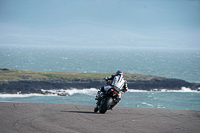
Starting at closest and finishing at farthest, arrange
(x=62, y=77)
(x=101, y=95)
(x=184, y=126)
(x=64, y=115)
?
(x=184, y=126)
(x=64, y=115)
(x=101, y=95)
(x=62, y=77)

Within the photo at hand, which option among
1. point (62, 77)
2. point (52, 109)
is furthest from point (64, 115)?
point (62, 77)

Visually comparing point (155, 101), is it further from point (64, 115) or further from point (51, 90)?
point (64, 115)

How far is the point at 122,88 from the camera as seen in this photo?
1394 centimetres

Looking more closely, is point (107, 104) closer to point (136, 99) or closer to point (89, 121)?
point (89, 121)

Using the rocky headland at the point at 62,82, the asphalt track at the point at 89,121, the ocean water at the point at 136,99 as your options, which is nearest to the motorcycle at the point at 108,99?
the asphalt track at the point at 89,121

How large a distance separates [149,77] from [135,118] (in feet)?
310

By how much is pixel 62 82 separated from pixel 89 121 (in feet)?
269

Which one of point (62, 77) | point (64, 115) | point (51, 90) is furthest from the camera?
point (62, 77)

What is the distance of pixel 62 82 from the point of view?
9294 cm

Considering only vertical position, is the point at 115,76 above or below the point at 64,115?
above

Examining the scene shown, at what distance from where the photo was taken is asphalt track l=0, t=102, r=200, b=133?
10141mm

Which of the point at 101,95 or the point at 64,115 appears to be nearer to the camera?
the point at 64,115

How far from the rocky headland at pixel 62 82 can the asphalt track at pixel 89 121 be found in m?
68.5

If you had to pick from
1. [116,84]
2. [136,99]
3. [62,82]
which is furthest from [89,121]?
[62,82]
